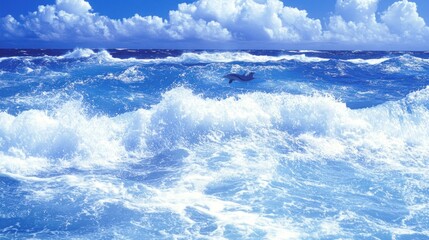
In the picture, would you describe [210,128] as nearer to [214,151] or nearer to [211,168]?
[214,151]

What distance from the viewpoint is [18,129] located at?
1345cm

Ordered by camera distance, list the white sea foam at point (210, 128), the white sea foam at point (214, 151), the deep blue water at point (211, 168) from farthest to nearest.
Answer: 1. the white sea foam at point (210, 128)
2. the white sea foam at point (214, 151)
3. the deep blue water at point (211, 168)

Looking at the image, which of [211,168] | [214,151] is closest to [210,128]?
[214,151]

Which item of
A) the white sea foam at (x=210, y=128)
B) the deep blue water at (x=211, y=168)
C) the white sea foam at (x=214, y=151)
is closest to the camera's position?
the deep blue water at (x=211, y=168)

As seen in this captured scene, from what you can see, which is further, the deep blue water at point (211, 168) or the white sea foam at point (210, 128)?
the white sea foam at point (210, 128)

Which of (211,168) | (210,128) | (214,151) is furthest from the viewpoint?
(210,128)

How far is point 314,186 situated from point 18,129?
34.0ft

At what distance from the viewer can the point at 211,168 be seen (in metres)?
11.1

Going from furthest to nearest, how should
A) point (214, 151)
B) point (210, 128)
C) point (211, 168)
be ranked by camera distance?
1. point (210, 128)
2. point (214, 151)
3. point (211, 168)

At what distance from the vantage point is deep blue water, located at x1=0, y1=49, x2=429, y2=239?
7840mm

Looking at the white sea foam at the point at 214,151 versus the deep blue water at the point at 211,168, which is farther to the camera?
the white sea foam at the point at 214,151

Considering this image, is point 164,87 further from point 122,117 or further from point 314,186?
point 314,186

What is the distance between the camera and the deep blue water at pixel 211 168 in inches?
309

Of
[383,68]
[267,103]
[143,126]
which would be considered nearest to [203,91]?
[267,103]
